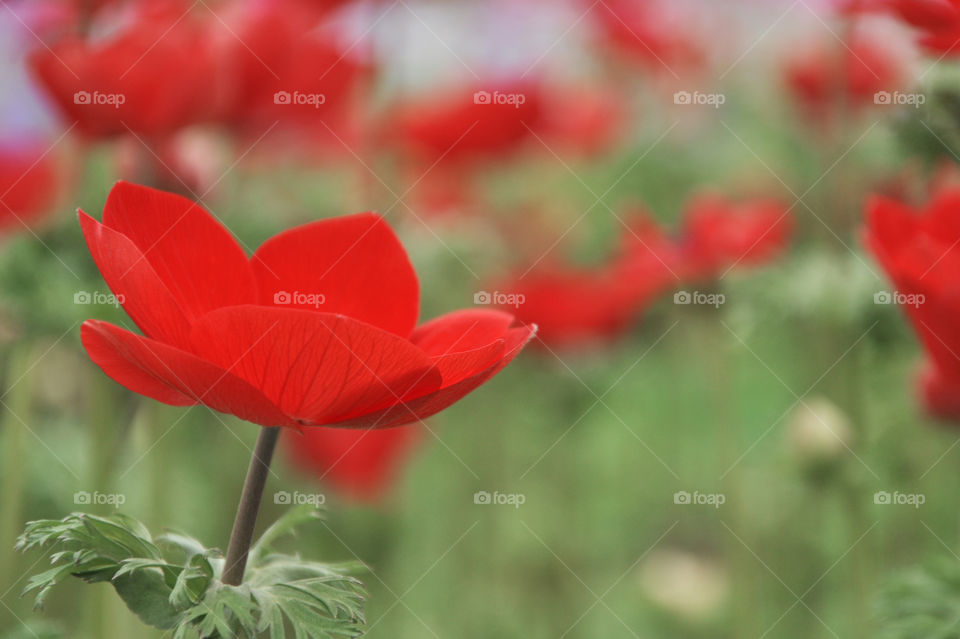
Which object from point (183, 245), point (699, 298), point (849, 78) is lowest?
point (183, 245)

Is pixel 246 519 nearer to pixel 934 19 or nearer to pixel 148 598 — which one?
pixel 148 598

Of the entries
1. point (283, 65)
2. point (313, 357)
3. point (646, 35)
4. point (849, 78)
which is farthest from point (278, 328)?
point (646, 35)

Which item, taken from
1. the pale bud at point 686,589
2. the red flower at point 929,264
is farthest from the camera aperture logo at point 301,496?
the pale bud at point 686,589

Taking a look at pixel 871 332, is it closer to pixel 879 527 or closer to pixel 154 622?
pixel 879 527

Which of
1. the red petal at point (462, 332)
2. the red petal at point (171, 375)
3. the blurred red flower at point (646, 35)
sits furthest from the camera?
the blurred red flower at point (646, 35)

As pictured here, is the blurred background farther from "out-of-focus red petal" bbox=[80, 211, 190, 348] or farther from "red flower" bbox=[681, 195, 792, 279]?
"out-of-focus red petal" bbox=[80, 211, 190, 348]

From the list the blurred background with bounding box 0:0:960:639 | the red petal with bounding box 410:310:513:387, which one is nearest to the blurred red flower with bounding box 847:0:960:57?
the blurred background with bounding box 0:0:960:639

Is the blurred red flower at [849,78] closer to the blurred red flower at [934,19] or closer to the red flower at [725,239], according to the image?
the red flower at [725,239]
